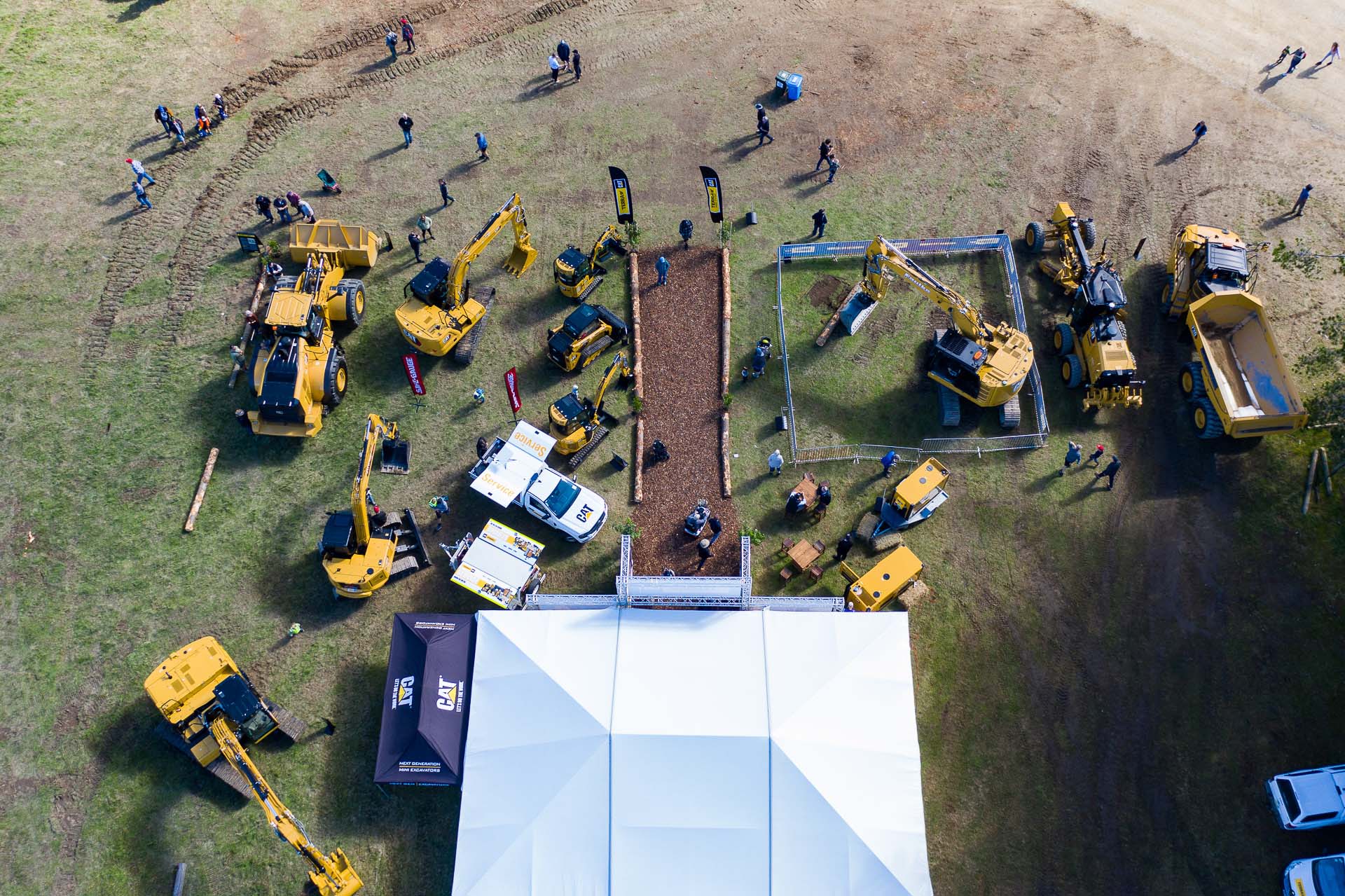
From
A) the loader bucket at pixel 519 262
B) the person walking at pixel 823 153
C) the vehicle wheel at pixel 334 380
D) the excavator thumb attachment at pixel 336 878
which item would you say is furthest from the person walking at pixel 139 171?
the excavator thumb attachment at pixel 336 878

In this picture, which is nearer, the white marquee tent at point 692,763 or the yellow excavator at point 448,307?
the white marquee tent at point 692,763

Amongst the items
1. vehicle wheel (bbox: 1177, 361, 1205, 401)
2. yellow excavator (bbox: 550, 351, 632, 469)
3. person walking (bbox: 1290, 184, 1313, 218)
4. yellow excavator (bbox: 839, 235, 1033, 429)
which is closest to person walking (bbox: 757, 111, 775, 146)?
yellow excavator (bbox: 839, 235, 1033, 429)

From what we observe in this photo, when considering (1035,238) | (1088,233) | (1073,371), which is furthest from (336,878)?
(1088,233)

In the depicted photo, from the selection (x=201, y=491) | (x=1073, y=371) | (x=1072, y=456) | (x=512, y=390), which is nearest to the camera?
(x=201, y=491)

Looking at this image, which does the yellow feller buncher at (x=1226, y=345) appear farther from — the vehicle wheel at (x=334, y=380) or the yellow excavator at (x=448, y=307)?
the vehicle wheel at (x=334, y=380)

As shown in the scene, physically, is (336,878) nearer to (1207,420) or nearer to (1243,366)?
(1207,420)

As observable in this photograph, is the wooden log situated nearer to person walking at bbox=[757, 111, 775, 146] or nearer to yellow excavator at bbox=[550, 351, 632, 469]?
yellow excavator at bbox=[550, 351, 632, 469]

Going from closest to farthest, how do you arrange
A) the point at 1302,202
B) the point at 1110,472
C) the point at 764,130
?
1. the point at 1110,472
2. the point at 1302,202
3. the point at 764,130
